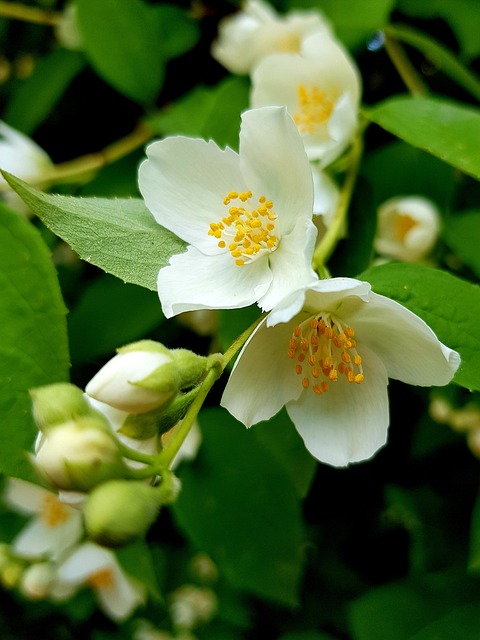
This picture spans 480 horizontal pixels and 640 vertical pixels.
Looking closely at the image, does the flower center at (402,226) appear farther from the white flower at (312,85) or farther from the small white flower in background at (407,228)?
the white flower at (312,85)

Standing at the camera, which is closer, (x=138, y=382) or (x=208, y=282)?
(x=138, y=382)

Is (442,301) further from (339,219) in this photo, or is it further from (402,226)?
(402,226)

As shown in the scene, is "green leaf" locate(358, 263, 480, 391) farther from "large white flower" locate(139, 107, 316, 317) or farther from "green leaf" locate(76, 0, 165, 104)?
"green leaf" locate(76, 0, 165, 104)

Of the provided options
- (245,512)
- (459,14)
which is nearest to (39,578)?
(245,512)

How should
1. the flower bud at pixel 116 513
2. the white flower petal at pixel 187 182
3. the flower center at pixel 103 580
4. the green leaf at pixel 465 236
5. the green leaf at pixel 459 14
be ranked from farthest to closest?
the flower center at pixel 103 580
the green leaf at pixel 459 14
the green leaf at pixel 465 236
the white flower petal at pixel 187 182
the flower bud at pixel 116 513

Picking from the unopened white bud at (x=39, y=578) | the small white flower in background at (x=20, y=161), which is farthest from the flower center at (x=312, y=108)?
the unopened white bud at (x=39, y=578)

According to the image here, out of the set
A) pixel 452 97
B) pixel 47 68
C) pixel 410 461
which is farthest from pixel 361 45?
pixel 410 461
